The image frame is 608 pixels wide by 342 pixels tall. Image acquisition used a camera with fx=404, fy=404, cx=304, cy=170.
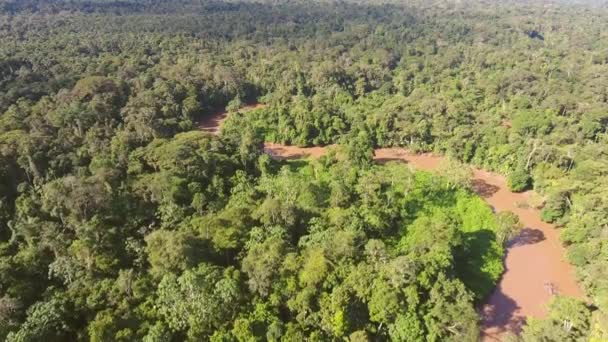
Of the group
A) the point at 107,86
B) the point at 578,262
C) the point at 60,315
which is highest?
the point at 107,86

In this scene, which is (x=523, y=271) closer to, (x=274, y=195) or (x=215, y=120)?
(x=274, y=195)

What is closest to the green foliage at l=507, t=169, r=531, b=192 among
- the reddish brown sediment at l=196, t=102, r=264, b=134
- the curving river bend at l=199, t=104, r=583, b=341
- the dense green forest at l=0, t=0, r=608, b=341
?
the dense green forest at l=0, t=0, r=608, b=341

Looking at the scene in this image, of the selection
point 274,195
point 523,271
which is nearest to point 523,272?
point 523,271

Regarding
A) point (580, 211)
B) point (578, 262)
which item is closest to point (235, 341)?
point (578, 262)

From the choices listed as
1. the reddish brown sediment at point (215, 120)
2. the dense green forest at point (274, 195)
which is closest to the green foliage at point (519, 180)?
the dense green forest at point (274, 195)

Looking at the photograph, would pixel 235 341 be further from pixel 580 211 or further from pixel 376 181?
pixel 580 211

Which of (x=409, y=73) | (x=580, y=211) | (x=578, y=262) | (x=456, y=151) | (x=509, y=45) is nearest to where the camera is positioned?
(x=578, y=262)

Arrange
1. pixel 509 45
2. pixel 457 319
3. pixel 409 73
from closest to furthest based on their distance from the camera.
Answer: pixel 457 319, pixel 409 73, pixel 509 45
